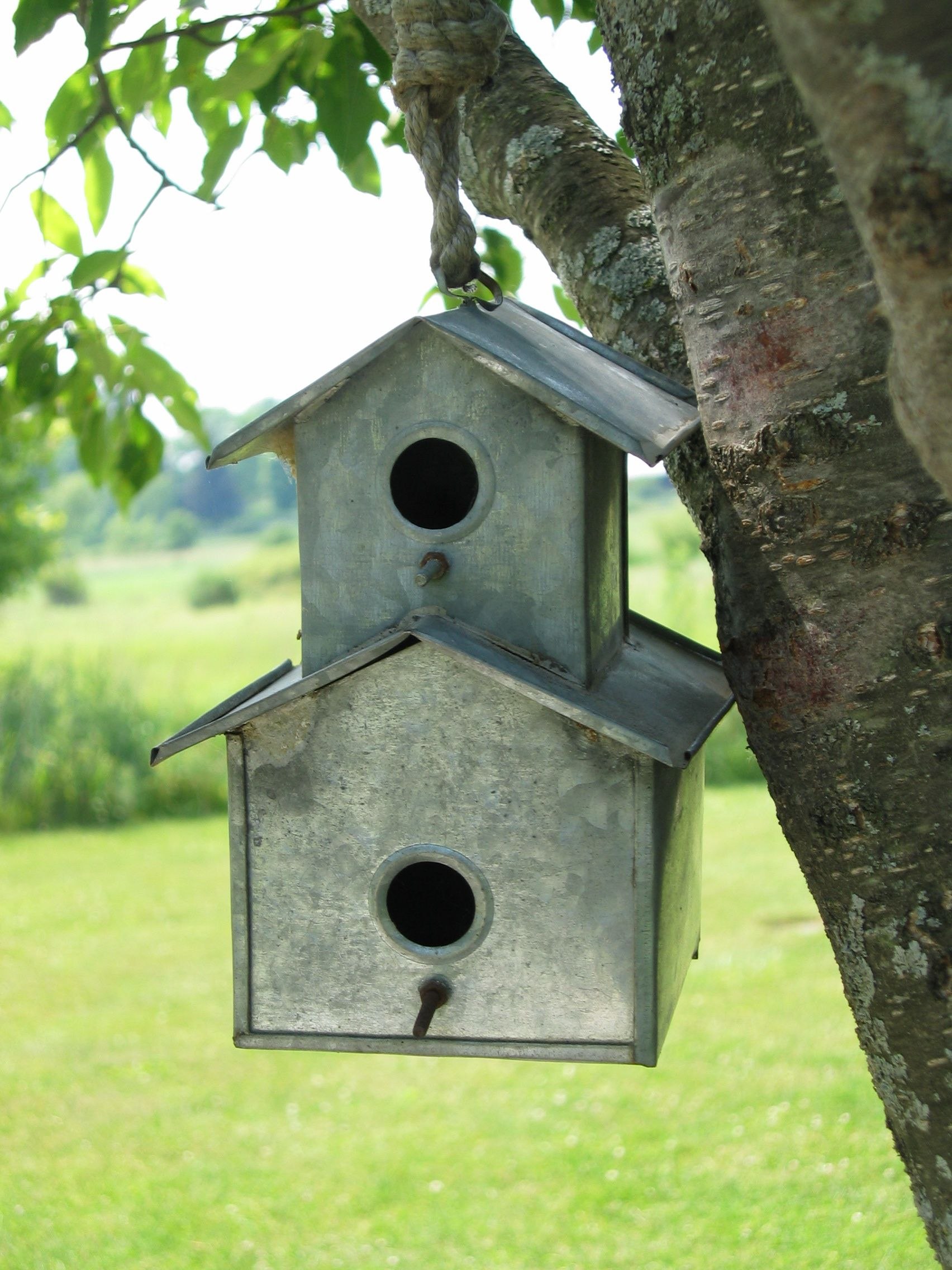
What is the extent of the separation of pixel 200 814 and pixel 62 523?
204 inches

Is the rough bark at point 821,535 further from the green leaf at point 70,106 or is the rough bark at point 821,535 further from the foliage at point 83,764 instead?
the foliage at point 83,764

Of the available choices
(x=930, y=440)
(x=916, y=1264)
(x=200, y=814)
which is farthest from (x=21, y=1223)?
(x=200, y=814)

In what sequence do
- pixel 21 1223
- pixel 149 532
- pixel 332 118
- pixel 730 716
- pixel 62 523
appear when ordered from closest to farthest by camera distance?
pixel 332 118 → pixel 21 1223 → pixel 730 716 → pixel 62 523 → pixel 149 532

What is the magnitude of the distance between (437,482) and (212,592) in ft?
110

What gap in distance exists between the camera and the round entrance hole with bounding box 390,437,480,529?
1.74 metres

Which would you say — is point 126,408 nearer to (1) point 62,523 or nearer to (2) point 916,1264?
(2) point 916,1264

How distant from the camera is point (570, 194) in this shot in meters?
1.98

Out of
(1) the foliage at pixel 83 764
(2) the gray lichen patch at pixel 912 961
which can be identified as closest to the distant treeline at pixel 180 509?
(1) the foliage at pixel 83 764

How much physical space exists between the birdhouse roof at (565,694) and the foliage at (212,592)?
30750 mm

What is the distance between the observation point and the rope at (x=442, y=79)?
1497 millimetres

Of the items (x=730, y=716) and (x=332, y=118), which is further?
(x=730, y=716)

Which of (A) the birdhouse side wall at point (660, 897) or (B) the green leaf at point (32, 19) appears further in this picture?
(B) the green leaf at point (32, 19)

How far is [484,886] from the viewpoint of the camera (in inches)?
59.4

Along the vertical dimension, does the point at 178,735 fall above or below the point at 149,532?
below
